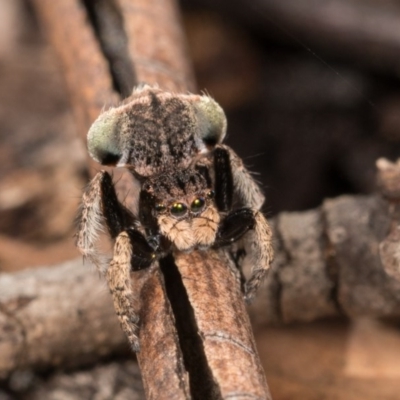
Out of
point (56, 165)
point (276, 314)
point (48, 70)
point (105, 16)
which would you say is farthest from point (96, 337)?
point (48, 70)

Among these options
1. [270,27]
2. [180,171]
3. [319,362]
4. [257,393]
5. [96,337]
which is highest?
[270,27]

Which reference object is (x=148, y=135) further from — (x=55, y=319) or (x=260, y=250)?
(x=55, y=319)

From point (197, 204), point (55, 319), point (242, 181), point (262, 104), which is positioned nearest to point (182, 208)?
point (197, 204)

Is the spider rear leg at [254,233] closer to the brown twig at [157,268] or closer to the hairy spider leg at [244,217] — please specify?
the hairy spider leg at [244,217]

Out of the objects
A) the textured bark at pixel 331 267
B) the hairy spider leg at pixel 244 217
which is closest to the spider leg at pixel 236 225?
the hairy spider leg at pixel 244 217

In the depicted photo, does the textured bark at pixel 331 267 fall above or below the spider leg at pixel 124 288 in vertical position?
below

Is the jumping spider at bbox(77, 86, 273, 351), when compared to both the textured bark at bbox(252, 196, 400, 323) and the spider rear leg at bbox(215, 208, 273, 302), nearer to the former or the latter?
the spider rear leg at bbox(215, 208, 273, 302)

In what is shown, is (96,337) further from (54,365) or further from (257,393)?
(257,393)

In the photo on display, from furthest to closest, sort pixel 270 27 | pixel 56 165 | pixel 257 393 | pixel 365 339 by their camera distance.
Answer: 1. pixel 270 27
2. pixel 56 165
3. pixel 365 339
4. pixel 257 393
